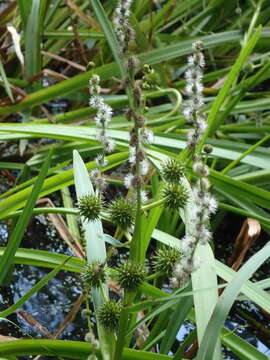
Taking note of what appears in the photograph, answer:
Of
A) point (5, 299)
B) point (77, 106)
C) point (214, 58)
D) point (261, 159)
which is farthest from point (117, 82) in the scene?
point (5, 299)

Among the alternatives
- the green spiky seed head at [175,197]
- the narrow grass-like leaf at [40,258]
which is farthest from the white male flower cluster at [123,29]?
the narrow grass-like leaf at [40,258]

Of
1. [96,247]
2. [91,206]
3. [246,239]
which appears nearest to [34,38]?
[246,239]

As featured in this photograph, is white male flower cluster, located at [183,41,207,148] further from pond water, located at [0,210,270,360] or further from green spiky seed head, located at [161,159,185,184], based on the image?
pond water, located at [0,210,270,360]

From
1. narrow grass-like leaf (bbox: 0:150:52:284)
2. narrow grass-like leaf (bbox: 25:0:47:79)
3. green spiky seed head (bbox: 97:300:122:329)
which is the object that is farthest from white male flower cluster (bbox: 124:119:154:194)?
narrow grass-like leaf (bbox: 25:0:47:79)

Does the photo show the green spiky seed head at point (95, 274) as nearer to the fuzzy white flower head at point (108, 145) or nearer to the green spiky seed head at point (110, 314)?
the green spiky seed head at point (110, 314)

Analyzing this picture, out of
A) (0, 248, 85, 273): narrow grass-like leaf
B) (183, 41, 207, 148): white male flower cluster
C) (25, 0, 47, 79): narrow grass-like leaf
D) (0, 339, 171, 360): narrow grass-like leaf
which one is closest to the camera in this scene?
(183, 41, 207, 148): white male flower cluster

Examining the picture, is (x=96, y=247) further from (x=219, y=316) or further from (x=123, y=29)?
(x=123, y=29)

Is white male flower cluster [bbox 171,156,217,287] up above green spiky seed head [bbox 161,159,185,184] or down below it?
below
